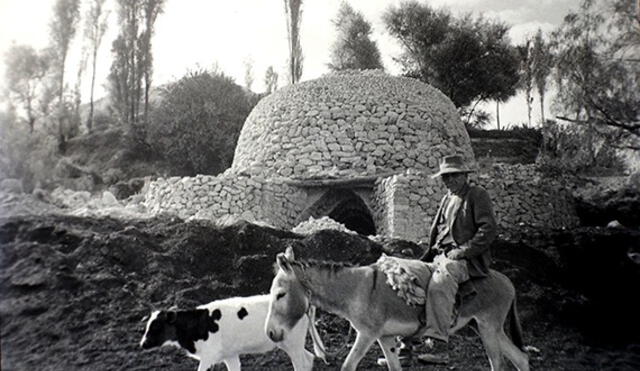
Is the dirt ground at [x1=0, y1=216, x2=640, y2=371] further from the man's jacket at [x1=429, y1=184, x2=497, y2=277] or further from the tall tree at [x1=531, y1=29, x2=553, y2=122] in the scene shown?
the tall tree at [x1=531, y1=29, x2=553, y2=122]

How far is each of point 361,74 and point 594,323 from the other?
8993 mm

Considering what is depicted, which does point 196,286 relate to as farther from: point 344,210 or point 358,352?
point 344,210

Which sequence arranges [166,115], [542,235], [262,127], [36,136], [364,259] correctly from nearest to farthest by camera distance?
[364,259] → [542,235] → [262,127] → [36,136] → [166,115]

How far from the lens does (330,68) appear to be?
2436cm

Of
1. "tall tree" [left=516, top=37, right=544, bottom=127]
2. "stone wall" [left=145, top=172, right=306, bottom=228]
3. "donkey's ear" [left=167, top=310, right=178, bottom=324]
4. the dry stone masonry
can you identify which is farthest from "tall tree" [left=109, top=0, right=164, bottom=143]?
"donkey's ear" [left=167, top=310, right=178, bottom=324]

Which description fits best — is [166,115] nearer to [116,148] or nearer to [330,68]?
[116,148]

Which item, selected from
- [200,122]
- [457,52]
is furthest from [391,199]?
[200,122]

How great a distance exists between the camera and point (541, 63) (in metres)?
14.4

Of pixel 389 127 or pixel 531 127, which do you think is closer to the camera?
pixel 389 127

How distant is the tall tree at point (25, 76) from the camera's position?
1148 cm

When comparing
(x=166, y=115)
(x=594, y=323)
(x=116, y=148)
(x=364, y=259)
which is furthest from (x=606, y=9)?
(x=116, y=148)

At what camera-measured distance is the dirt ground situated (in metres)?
5.79

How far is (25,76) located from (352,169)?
886cm

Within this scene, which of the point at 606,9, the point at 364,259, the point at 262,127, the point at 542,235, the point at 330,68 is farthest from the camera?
the point at 330,68
